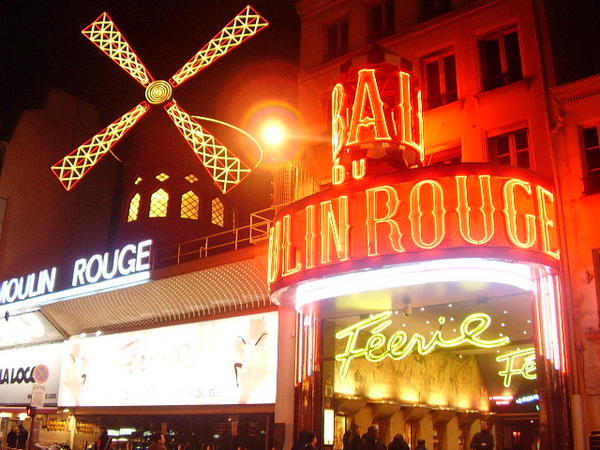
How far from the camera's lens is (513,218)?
7.94 m

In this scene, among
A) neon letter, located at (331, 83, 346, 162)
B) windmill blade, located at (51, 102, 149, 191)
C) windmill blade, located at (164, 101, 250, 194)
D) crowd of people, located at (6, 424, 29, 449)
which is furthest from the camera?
windmill blade, located at (51, 102, 149, 191)

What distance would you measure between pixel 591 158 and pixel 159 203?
14.4 meters

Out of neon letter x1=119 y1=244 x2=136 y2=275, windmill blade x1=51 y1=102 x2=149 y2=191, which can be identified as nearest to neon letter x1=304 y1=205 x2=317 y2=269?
neon letter x1=119 y1=244 x2=136 y2=275

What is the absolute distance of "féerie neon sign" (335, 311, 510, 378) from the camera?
9.72 metres

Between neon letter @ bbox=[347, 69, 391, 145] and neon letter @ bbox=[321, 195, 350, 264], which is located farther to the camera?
neon letter @ bbox=[347, 69, 391, 145]

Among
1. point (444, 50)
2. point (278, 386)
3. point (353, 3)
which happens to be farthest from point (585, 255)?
point (353, 3)

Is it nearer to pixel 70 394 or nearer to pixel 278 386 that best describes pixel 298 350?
pixel 278 386

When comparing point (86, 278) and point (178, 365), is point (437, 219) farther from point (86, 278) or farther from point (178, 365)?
point (86, 278)

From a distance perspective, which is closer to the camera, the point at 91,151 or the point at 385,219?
the point at 385,219

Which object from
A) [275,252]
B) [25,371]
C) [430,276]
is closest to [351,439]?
[275,252]

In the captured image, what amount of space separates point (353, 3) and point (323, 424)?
8.17 metres

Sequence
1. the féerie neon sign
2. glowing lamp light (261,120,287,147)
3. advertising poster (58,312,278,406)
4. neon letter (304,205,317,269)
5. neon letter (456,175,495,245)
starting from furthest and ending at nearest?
advertising poster (58,312,278,406) < glowing lamp light (261,120,287,147) < the féerie neon sign < neon letter (304,205,317,269) < neon letter (456,175,495,245)

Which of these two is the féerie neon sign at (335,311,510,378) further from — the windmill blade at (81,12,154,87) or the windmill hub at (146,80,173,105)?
the windmill blade at (81,12,154,87)

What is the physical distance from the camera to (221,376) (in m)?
12.6
